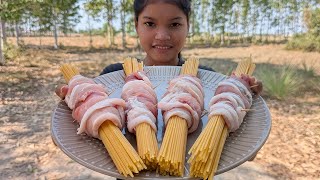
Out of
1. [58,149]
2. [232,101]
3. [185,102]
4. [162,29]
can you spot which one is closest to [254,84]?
[232,101]

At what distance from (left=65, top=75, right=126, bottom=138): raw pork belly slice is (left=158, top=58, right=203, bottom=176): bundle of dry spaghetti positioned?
16 centimetres

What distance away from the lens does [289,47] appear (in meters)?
15.3

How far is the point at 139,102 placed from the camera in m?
1.08

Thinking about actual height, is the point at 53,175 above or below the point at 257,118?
below

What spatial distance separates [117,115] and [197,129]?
279 millimetres

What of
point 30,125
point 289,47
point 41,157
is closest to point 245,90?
point 41,157

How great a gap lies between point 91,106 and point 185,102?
1.07ft

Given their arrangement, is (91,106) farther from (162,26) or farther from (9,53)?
(9,53)

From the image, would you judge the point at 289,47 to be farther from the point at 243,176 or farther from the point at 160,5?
the point at 160,5

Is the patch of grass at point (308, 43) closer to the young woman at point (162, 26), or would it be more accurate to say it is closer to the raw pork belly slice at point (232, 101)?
the young woman at point (162, 26)

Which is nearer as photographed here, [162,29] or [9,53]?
[162,29]

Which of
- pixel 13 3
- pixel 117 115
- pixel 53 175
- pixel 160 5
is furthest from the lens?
pixel 13 3

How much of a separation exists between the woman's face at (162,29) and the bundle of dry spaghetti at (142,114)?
7.2 inches

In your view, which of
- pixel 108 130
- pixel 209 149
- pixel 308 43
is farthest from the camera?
pixel 308 43
